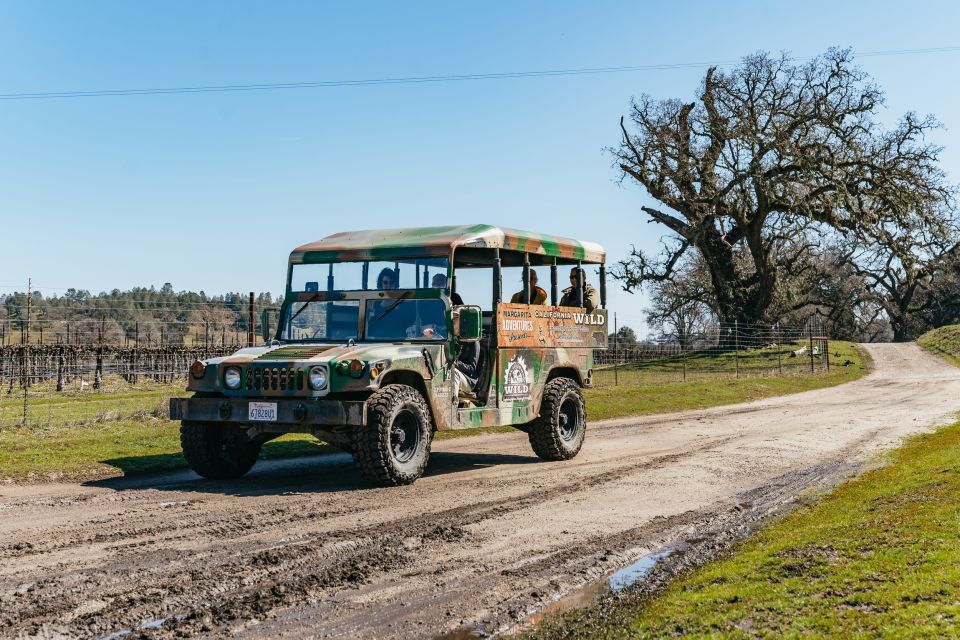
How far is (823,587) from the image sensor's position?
18.7 ft

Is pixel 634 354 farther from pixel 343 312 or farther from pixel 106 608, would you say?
pixel 106 608

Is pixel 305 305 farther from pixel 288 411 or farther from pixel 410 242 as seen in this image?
pixel 288 411

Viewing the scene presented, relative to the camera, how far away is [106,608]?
547cm

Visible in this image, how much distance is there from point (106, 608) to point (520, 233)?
800 centimetres

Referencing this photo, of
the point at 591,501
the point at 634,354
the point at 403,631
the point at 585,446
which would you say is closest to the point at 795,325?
the point at 634,354

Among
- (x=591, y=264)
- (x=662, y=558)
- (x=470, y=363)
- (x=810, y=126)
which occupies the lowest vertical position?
(x=662, y=558)

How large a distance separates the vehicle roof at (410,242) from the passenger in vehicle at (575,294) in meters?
1.15

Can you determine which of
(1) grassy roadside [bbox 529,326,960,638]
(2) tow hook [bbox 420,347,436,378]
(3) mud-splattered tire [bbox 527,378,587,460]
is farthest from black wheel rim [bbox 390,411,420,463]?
(1) grassy roadside [bbox 529,326,960,638]

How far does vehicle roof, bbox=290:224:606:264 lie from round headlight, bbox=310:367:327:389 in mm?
2080

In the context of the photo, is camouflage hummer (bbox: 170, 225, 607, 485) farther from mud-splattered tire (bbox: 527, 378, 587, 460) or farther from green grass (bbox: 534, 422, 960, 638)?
green grass (bbox: 534, 422, 960, 638)

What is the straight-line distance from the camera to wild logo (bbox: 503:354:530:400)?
39.5 feet

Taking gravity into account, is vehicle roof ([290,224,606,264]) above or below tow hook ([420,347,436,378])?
above

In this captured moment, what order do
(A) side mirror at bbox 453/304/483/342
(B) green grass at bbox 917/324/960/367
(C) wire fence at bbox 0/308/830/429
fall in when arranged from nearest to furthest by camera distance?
1. (A) side mirror at bbox 453/304/483/342
2. (C) wire fence at bbox 0/308/830/429
3. (B) green grass at bbox 917/324/960/367

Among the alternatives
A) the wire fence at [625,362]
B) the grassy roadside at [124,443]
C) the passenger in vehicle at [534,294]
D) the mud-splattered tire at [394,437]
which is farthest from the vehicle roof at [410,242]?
the wire fence at [625,362]
